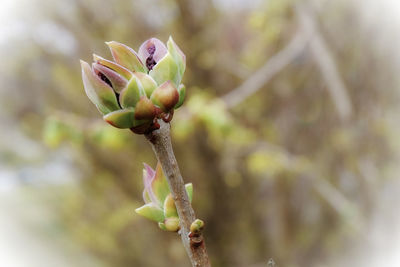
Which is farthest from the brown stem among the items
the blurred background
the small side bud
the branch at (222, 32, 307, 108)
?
the branch at (222, 32, 307, 108)

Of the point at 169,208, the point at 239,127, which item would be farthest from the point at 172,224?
the point at 239,127

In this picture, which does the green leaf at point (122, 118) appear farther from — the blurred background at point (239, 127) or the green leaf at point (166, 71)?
the blurred background at point (239, 127)

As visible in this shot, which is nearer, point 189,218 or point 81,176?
point 189,218

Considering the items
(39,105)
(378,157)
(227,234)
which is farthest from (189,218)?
(39,105)

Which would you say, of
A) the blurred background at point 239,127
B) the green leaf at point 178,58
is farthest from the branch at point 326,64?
the green leaf at point 178,58

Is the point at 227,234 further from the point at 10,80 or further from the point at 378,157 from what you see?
the point at 10,80

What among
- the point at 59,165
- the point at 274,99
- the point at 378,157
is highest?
the point at 59,165
